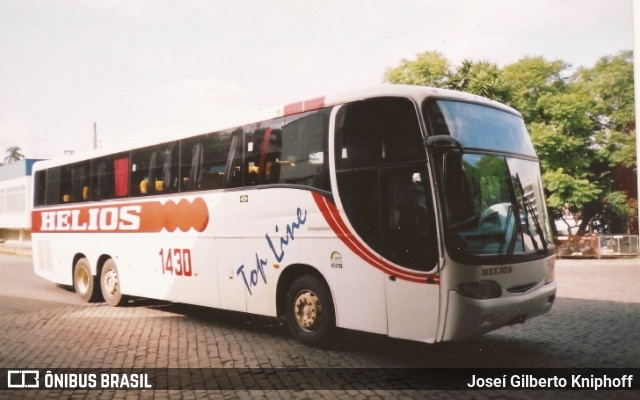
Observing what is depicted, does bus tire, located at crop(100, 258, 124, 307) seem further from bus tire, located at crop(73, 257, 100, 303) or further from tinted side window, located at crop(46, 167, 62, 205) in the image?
tinted side window, located at crop(46, 167, 62, 205)

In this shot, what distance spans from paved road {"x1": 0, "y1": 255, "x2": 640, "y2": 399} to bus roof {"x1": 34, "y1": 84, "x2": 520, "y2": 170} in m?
3.30

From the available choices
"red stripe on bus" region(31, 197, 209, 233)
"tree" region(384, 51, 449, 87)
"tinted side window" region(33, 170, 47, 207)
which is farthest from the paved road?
"tree" region(384, 51, 449, 87)

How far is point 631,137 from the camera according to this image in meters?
28.3

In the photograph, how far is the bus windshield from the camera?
625cm

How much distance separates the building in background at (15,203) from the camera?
160ft

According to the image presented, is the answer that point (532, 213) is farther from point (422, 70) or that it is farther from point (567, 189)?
point (422, 70)

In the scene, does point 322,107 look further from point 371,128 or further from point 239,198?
point 239,198

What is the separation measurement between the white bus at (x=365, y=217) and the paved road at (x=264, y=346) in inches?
21.5

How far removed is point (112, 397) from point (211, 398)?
1080 mm

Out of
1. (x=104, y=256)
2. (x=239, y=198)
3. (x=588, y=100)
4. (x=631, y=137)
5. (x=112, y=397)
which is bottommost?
(x=112, y=397)

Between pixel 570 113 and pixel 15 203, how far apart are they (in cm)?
4766

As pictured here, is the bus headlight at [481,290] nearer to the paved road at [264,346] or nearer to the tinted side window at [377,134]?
the paved road at [264,346]

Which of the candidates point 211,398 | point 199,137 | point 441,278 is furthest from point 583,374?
point 199,137

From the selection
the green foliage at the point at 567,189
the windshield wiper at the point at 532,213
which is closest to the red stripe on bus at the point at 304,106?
the windshield wiper at the point at 532,213
